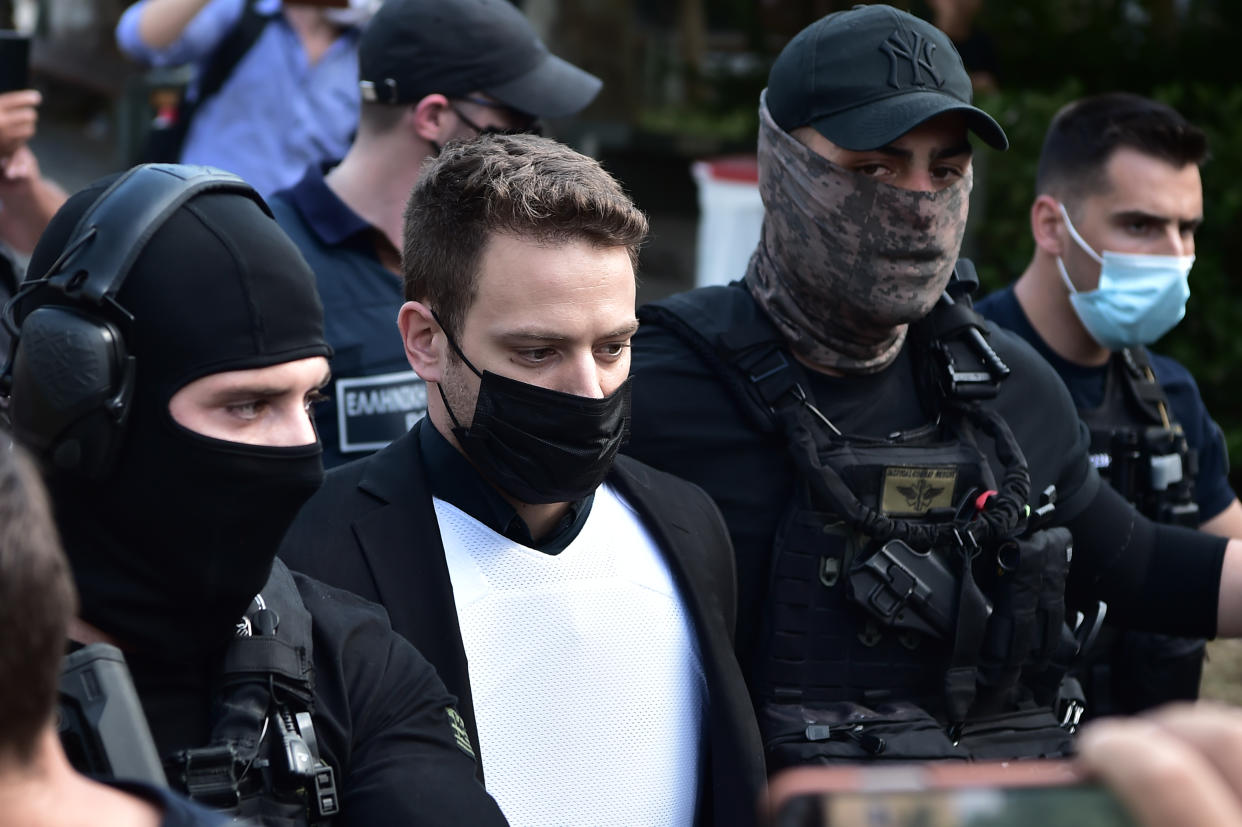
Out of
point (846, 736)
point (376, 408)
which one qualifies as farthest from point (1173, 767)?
point (376, 408)

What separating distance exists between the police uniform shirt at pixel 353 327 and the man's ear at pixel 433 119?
0.29 m

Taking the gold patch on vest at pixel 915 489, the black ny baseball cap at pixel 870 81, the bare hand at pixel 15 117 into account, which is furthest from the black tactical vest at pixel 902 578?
the bare hand at pixel 15 117

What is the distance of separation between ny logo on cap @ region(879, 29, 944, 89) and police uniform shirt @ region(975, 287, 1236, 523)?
133 centimetres

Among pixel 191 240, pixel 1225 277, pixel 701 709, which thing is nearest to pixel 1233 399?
pixel 1225 277

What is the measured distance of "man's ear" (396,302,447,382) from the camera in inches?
106

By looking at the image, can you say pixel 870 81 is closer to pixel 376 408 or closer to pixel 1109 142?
pixel 376 408

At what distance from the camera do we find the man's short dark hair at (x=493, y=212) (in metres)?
2.57

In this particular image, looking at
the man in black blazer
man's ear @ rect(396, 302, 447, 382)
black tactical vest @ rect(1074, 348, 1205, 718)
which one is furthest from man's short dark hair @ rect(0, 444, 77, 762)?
black tactical vest @ rect(1074, 348, 1205, 718)

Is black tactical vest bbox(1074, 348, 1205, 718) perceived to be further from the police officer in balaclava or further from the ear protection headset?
the ear protection headset

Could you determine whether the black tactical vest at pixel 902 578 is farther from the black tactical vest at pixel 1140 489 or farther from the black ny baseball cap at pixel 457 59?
the black ny baseball cap at pixel 457 59

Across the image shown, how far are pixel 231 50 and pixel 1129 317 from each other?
10.1ft

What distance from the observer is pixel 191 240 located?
199 centimetres

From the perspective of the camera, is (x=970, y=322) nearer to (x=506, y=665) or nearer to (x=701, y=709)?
(x=701, y=709)

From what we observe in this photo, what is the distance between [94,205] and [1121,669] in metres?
3.12
